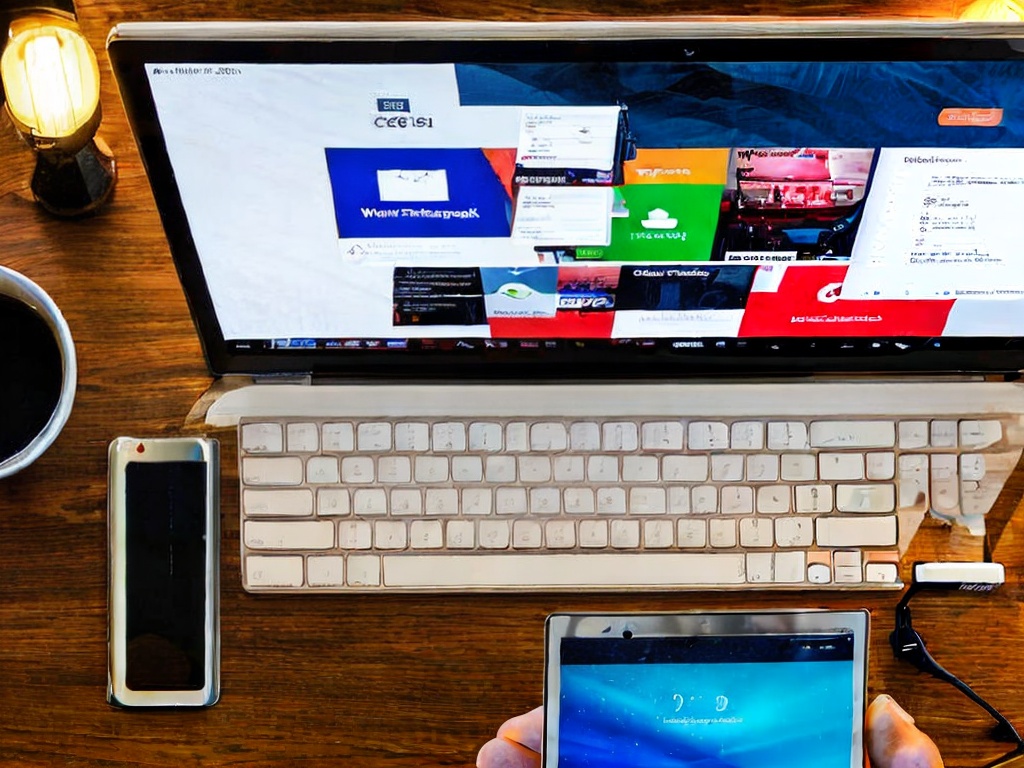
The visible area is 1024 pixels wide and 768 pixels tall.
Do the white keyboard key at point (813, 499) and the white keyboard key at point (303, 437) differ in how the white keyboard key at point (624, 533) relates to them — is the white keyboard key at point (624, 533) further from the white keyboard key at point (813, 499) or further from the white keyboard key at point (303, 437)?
the white keyboard key at point (303, 437)

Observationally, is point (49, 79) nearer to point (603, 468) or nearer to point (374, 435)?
point (374, 435)

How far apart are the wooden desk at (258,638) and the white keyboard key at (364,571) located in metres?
0.03

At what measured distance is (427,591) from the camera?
731mm

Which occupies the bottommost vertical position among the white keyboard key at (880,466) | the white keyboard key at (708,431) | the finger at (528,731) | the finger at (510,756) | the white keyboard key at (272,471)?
the finger at (510,756)

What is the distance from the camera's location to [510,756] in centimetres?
70

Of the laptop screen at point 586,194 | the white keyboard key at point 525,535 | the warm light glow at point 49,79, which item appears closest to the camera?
the laptop screen at point 586,194

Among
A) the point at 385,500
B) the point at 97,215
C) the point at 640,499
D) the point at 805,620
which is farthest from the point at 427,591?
the point at 97,215

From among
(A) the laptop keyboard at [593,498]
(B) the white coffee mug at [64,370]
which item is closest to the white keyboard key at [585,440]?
(A) the laptop keyboard at [593,498]

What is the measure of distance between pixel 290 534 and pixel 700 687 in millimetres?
335

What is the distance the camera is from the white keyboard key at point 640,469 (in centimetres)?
73

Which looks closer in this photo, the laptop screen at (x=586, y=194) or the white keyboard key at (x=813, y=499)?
the laptop screen at (x=586, y=194)

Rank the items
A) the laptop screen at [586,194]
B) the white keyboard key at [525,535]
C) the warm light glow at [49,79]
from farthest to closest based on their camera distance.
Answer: the white keyboard key at [525,535] < the warm light glow at [49,79] < the laptop screen at [586,194]

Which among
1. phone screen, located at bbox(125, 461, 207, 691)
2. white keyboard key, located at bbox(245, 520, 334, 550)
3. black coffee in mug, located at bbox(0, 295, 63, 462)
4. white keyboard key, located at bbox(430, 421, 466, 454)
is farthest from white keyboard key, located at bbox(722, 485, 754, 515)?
black coffee in mug, located at bbox(0, 295, 63, 462)

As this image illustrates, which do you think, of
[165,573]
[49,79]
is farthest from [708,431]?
[49,79]
